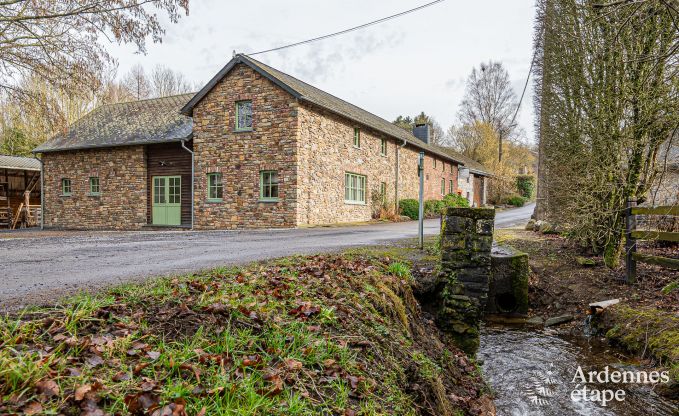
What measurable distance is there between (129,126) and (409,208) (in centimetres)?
1477

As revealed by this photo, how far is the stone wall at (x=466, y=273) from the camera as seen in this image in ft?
16.9

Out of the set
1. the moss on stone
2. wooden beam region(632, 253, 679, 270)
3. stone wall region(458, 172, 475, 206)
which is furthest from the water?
stone wall region(458, 172, 475, 206)

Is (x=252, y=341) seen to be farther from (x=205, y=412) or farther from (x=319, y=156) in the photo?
(x=319, y=156)

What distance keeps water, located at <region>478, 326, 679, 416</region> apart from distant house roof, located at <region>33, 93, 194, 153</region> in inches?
604

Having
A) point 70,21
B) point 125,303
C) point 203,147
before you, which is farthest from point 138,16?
point 125,303

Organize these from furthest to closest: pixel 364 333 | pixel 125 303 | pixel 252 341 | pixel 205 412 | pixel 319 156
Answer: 1. pixel 319 156
2. pixel 364 333
3. pixel 125 303
4. pixel 252 341
5. pixel 205 412

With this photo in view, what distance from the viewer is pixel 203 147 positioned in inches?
656

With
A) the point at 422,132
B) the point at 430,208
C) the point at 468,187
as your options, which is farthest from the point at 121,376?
the point at 468,187

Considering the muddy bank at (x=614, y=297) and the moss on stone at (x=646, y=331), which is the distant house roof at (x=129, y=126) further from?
the moss on stone at (x=646, y=331)

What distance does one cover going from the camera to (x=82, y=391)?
5.52 ft

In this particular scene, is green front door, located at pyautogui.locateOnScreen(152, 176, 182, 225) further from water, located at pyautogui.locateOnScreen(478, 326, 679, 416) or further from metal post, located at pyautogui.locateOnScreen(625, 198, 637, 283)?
metal post, located at pyautogui.locateOnScreen(625, 198, 637, 283)

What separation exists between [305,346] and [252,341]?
35 centimetres

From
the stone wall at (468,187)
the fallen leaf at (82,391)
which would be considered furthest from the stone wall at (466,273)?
the stone wall at (468,187)

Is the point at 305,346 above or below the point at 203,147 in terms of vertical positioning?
below
